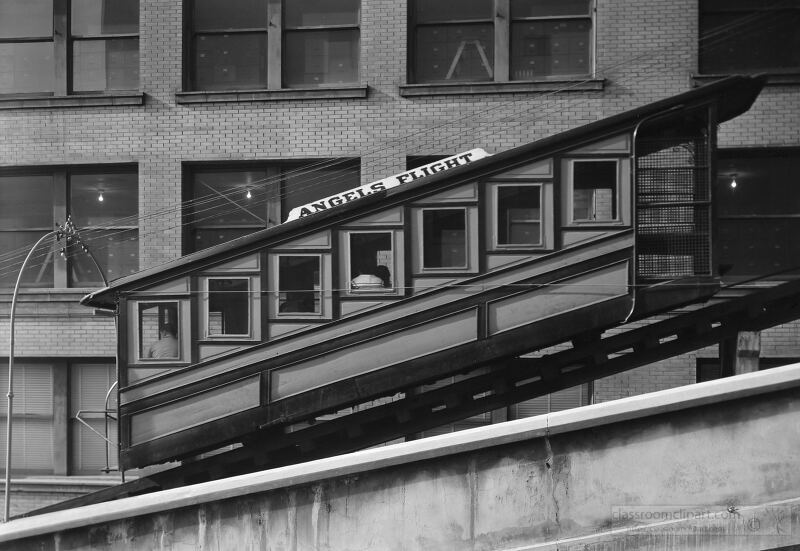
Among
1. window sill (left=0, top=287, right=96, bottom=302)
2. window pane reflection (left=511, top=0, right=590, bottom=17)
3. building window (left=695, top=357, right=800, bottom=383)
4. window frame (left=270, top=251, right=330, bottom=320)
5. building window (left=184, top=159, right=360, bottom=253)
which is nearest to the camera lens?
window frame (left=270, top=251, right=330, bottom=320)

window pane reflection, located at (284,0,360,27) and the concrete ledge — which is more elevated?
window pane reflection, located at (284,0,360,27)

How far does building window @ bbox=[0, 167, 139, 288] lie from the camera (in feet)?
44.0

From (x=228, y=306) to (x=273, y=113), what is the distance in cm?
525

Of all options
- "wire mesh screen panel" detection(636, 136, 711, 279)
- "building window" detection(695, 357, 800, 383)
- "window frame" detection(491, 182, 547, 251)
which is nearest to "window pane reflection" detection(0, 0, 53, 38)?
"window frame" detection(491, 182, 547, 251)

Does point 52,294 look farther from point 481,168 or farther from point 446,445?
point 446,445

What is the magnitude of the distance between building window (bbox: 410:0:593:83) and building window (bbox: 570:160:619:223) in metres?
4.69

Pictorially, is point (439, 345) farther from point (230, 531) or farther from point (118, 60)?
point (118, 60)

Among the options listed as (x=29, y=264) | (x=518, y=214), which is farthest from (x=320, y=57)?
(x=29, y=264)

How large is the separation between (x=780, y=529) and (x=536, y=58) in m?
9.17

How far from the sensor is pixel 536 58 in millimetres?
12984

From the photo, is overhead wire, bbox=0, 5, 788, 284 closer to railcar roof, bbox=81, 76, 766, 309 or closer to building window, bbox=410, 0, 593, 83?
building window, bbox=410, 0, 593, 83

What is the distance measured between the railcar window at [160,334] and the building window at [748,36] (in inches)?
381

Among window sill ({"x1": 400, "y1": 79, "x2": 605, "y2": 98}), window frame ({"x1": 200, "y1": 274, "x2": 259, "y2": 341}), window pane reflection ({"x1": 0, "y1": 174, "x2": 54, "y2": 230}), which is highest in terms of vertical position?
window sill ({"x1": 400, "y1": 79, "x2": 605, "y2": 98})

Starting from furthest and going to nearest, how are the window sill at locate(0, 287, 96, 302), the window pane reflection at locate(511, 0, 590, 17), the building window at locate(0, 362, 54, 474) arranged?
the building window at locate(0, 362, 54, 474) < the window sill at locate(0, 287, 96, 302) < the window pane reflection at locate(511, 0, 590, 17)
